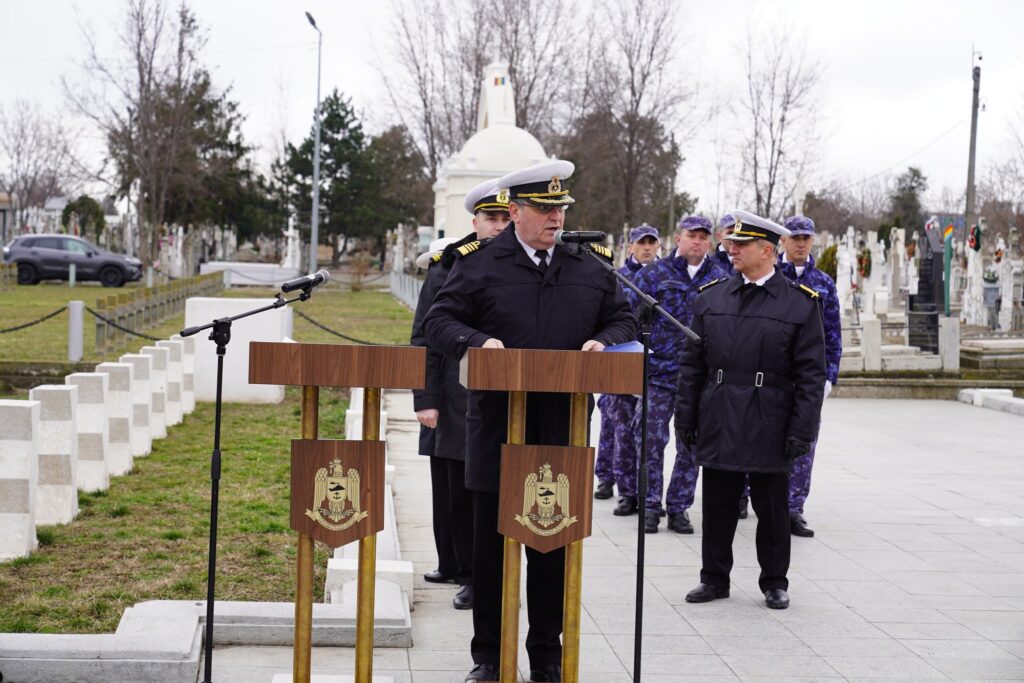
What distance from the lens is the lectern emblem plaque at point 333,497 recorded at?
13.4 feet

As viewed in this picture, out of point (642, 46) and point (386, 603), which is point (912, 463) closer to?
point (386, 603)

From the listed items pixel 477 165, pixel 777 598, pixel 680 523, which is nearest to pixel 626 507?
pixel 680 523

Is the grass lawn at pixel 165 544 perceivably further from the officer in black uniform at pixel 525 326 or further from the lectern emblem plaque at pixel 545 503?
the lectern emblem plaque at pixel 545 503

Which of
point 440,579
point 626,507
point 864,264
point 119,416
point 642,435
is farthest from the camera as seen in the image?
point 864,264

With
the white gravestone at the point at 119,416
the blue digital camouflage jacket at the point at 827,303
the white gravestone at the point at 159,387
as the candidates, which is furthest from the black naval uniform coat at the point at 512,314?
the white gravestone at the point at 159,387

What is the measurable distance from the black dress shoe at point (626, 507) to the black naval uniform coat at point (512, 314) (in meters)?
4.08

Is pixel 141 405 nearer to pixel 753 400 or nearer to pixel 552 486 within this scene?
pixel 753 400

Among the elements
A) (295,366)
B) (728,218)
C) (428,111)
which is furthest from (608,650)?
(428,111)

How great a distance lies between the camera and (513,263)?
15.4 ft

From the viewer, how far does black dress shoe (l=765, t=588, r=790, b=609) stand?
6230 mm

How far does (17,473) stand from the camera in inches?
267

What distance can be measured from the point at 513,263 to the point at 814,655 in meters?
2.29

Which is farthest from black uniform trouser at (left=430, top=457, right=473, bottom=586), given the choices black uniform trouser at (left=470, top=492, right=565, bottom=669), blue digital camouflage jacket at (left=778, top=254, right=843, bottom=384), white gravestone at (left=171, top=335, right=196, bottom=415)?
white gravestone at (left=171, top=335, right=196, bottom=415)

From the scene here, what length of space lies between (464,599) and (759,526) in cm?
159
